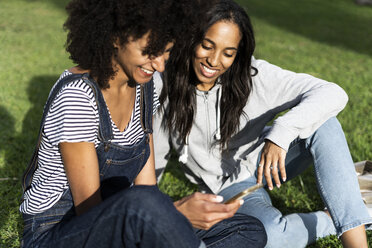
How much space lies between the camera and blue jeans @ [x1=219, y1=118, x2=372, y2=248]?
2629 mm

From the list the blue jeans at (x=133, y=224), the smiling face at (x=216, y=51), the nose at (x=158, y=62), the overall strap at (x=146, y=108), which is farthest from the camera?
the smiling face at (x=216, y=51)

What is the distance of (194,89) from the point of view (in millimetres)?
3064

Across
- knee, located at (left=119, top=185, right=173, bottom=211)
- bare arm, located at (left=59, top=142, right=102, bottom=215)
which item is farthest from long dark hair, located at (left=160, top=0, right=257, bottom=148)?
knee, located at (left=119, top=185, right=173, bottom=211)

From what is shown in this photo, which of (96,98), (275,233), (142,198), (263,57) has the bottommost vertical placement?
(263,57)

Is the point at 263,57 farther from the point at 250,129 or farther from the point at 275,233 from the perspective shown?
the point at 275,233

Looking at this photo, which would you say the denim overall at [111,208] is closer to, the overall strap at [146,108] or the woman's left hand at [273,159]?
the overall strap at [146,108]

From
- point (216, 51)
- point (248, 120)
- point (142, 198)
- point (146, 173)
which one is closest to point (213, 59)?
point (216, 51)

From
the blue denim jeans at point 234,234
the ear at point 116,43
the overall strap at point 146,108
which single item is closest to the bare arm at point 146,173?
the overall strap at point 146,108

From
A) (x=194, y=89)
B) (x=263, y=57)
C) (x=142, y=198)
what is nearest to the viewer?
(x=142, y=198)

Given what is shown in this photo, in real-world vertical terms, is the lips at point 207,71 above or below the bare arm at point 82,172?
above

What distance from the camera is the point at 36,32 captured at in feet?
29.3

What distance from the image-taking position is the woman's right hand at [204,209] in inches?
78.3

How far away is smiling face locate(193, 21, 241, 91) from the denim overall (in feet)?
1.43

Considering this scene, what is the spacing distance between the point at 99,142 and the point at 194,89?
3.42 feet
